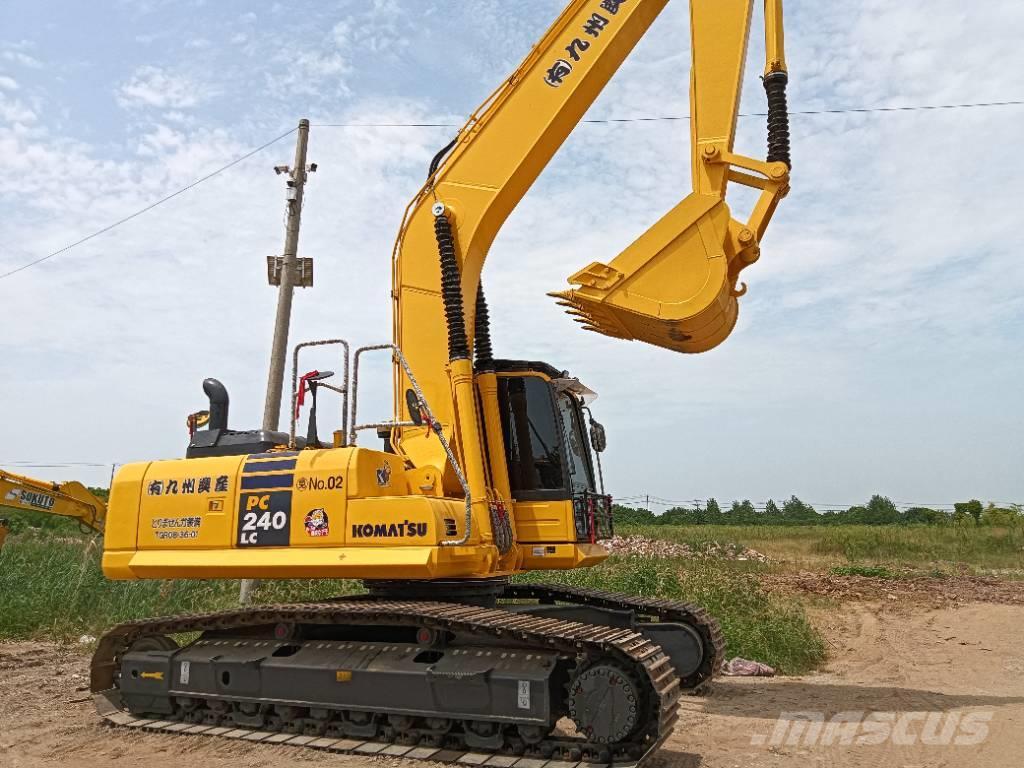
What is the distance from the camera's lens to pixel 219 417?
814cm

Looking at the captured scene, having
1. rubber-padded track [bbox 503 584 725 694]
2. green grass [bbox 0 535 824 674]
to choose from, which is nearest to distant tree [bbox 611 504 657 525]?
green grass [bbox 0 535 824 674]

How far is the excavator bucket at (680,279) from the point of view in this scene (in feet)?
24.2

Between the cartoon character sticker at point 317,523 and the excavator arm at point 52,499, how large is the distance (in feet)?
25.3

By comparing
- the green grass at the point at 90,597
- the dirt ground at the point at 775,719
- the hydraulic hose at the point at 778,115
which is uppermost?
the hydraulic hose at the point at 778,115

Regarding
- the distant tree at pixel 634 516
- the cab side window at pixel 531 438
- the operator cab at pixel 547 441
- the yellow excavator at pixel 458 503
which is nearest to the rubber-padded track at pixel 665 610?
the yellow excavator at pixel 458 503

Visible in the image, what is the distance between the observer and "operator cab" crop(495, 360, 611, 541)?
7867mm

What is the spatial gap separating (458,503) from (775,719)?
3256mm

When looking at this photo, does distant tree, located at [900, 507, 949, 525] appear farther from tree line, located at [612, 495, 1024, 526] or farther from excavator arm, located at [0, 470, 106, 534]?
excavator arm, located at [0, 470, 106, 534]

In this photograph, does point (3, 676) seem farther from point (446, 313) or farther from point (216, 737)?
point (446, 313)

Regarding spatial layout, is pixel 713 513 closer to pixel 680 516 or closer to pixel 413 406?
pixel 680 516

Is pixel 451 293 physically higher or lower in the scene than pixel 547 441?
higher

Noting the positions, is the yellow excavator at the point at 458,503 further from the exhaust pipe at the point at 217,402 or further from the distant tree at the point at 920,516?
the distant tree at the point at 920,516

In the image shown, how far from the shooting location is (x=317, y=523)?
7.04 m

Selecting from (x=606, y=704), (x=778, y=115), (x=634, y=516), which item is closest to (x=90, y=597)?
(x=606, y=704)
